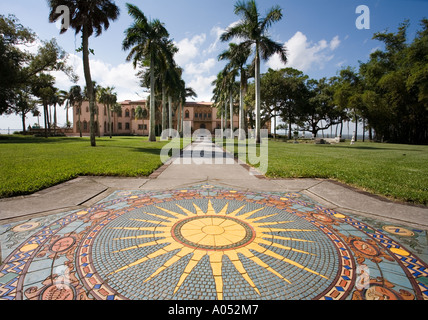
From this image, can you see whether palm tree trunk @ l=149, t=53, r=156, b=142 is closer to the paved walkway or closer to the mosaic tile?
the paved walkway

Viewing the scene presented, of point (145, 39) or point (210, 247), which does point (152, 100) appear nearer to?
point (145, 39)

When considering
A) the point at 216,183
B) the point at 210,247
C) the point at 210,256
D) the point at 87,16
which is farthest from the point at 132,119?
the point at 210,256

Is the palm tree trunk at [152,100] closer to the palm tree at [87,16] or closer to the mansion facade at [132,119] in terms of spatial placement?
the palm tree at [87,16]

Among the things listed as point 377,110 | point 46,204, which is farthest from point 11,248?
point 377,110

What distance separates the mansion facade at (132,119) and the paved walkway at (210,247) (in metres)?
55.0

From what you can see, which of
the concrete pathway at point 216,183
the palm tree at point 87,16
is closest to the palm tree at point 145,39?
the palm tree at point 87,16

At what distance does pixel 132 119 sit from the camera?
67.2 meters

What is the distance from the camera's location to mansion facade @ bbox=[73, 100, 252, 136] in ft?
203

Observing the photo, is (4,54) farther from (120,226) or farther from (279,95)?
(279,95)

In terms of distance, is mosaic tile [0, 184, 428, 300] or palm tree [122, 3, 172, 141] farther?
palm tree [122, 3, 172, 141]

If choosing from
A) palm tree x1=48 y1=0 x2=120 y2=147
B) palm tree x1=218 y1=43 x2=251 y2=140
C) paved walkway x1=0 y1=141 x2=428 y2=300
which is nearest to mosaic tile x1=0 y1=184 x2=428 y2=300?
paved walkway x1=0 y1=141 x2=428 y2=300

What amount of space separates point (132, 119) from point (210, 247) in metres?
70.6

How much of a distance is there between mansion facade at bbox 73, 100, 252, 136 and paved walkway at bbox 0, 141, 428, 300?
54985 millimetres

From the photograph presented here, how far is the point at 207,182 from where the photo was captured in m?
6.08
